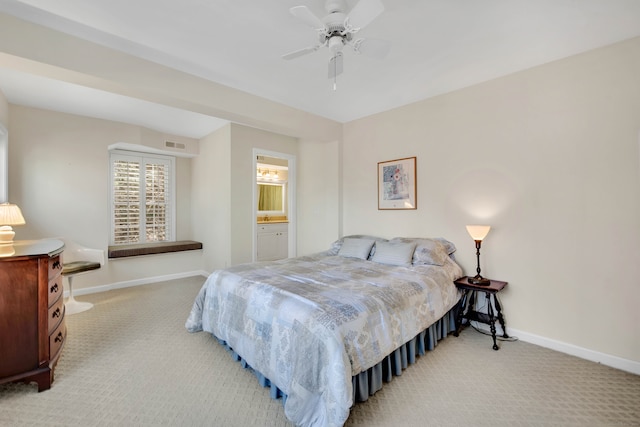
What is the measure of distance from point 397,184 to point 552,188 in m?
1.68

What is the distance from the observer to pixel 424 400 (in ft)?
6.29

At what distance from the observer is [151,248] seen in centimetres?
470

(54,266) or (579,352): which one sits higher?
(54,266)

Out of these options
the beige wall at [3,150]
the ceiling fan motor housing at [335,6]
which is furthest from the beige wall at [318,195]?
the beige wall at [3,150]

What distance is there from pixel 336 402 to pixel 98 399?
170 cm

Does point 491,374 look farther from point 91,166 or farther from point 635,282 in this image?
point 91,166

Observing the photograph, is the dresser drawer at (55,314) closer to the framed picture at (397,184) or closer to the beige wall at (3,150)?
the beige wall at (3,150)

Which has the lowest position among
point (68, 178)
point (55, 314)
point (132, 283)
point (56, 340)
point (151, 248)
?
point (132, 283)

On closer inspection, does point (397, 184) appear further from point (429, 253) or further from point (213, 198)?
point (213, 198)

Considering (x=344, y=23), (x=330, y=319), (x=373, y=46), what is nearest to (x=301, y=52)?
(x=344, y=23)

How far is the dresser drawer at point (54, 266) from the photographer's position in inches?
84.5

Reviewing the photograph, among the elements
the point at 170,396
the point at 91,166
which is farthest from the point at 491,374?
the point at 91,166

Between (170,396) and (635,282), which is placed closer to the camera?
(170,396)

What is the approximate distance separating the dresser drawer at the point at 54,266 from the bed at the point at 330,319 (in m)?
1.17
